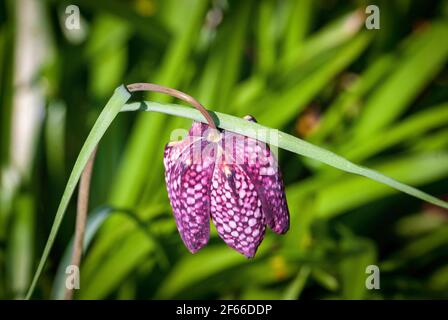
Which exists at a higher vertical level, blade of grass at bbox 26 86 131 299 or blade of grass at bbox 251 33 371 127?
blade of grass at bbox 251 33 371 127

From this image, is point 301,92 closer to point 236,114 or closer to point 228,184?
point 236,114

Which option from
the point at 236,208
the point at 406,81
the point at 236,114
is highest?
the point at 406,81

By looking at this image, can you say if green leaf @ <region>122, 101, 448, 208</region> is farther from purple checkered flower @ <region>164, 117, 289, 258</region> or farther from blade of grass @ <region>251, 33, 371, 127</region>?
blade of grass @ <region>251, 33, 371, 127</region>

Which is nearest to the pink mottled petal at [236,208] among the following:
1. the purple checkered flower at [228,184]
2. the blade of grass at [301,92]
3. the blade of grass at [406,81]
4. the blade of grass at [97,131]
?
the purple checkered flower at [228,184]

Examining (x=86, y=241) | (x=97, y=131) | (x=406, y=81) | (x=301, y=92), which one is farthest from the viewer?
(x=406, y=81)

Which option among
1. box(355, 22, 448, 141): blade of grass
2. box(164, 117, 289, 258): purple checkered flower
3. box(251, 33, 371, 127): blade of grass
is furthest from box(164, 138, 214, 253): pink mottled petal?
box(355, 22, 448, 141): blade of grass

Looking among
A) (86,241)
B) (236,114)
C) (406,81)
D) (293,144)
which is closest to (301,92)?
(236,114)

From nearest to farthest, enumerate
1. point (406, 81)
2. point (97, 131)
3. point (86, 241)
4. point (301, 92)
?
point (97, 131) → point (86, 241) → point (301, 92) → point (406, 81)

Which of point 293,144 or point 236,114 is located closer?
point 293,144

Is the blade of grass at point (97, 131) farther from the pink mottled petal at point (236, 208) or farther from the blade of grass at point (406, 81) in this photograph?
the blade of grass at point (406, 81)
